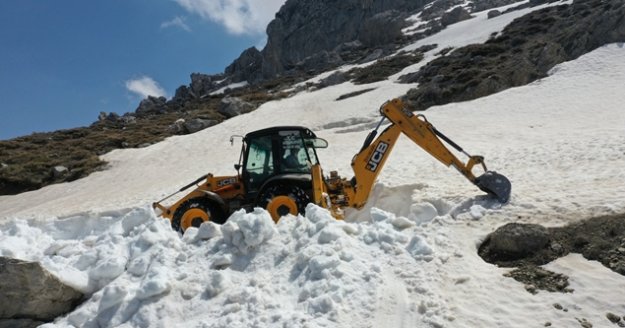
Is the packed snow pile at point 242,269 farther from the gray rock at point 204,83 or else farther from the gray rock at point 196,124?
the gray rock at point 204,83

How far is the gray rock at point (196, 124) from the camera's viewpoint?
38.0 m

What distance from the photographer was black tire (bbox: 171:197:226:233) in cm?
970

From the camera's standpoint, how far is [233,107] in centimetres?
4291

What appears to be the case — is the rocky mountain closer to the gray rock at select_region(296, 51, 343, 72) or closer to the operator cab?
the gray rock at select_region(296, 51, 343, 72)

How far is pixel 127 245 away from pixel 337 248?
337cm

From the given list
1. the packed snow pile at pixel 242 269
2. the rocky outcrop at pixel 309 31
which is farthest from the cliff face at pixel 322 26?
the packed snow pile at pixel 242 269

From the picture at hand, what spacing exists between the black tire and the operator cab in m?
0.89

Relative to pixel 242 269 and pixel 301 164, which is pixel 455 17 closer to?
Result: pixel 301 164

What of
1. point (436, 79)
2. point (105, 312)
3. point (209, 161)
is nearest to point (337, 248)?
point (105, 312)

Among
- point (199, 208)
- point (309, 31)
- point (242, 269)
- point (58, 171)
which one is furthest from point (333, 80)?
point (309, 31)

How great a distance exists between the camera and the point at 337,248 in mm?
6289

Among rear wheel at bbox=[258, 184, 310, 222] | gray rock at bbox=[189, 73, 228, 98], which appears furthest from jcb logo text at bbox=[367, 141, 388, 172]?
gray rock at bbox=[189, 73, 228, 98]

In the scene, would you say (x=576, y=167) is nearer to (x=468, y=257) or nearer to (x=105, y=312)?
(x=468, y=257)

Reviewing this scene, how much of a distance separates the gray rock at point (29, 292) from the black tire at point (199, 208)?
3.87m
